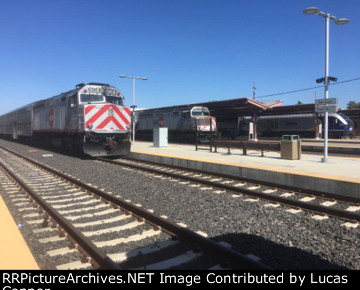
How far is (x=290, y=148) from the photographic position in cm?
1224

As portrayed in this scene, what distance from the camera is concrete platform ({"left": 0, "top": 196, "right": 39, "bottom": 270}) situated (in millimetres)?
3257

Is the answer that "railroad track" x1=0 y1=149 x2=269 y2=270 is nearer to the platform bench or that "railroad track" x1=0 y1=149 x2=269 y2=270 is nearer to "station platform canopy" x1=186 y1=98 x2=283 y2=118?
the platform bench

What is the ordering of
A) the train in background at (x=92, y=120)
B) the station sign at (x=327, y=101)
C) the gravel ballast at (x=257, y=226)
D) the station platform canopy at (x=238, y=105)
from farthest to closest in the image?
1. the station platform canopy at (x=238, y=105)
2. the train in background at (x=92, y=120)
3. the station sign at (x=327, y=101)
4. the gravel ballast at (x=257, y=226)

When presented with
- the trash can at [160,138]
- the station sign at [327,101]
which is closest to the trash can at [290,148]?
the station sign at [327,101]

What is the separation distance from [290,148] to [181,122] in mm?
15250

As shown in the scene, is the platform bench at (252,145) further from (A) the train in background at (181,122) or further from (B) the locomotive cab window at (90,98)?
(B) the locomotive cab window at (90,98)

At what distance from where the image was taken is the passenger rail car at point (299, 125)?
33.4 meters

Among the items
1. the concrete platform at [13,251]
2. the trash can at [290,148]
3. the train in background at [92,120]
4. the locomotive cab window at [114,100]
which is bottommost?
the concrete platform at [13,251]

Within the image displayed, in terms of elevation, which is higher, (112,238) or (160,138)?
(160,138)

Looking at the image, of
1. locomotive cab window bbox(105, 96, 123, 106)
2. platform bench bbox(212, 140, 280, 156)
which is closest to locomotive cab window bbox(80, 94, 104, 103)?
locomotive cab window bbox(105, 96, 123, 106)

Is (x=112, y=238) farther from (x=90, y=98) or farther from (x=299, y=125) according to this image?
(x=299, y=125)

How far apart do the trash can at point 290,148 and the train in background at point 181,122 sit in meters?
9.36

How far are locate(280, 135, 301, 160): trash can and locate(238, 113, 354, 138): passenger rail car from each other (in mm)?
23829

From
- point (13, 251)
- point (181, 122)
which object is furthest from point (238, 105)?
point (13, 251)
